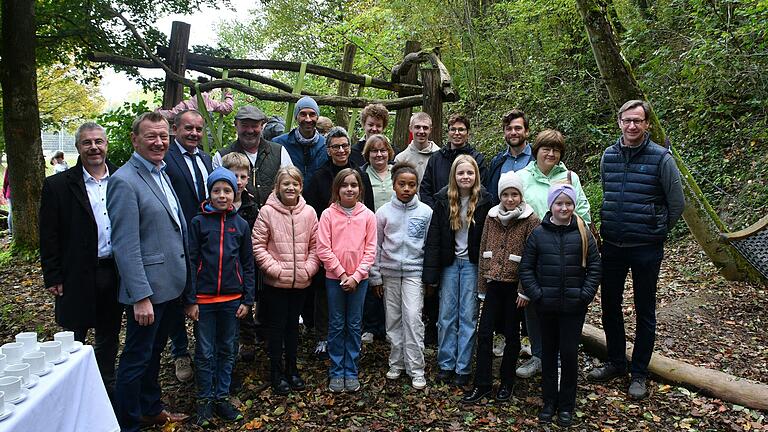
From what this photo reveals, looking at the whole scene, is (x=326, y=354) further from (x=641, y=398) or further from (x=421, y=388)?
(x=641, y=398)

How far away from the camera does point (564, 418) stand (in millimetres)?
3740

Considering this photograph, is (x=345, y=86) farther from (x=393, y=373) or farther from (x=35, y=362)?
(x=35, y=362)

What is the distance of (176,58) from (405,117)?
3006mm

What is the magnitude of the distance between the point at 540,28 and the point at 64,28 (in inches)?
343

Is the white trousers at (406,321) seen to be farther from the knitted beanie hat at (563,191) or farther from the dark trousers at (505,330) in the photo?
the knitted beanie hat at (563,191)

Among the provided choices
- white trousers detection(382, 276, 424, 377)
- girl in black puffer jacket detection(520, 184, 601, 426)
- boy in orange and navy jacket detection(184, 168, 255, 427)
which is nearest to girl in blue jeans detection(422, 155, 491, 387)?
white trousers detection(382, 276, 424, 377)

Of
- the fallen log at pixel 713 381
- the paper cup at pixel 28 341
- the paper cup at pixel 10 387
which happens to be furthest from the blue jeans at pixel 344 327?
the paper cup at pixel 10 387

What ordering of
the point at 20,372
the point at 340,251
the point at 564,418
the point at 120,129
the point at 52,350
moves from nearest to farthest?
the point at 20,372 → the point at 52,350 → the point at 564,418 → the point at 340,251 → the point at 120,129

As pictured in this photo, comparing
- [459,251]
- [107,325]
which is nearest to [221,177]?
[107,325]

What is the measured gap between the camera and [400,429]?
3752 millimetres

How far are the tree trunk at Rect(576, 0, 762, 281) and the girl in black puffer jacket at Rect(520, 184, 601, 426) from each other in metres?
3.28

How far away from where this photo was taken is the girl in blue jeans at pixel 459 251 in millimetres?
4191

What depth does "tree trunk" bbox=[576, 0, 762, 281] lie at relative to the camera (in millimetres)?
6238

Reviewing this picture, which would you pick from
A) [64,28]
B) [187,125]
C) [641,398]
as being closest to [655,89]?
[641,398]
